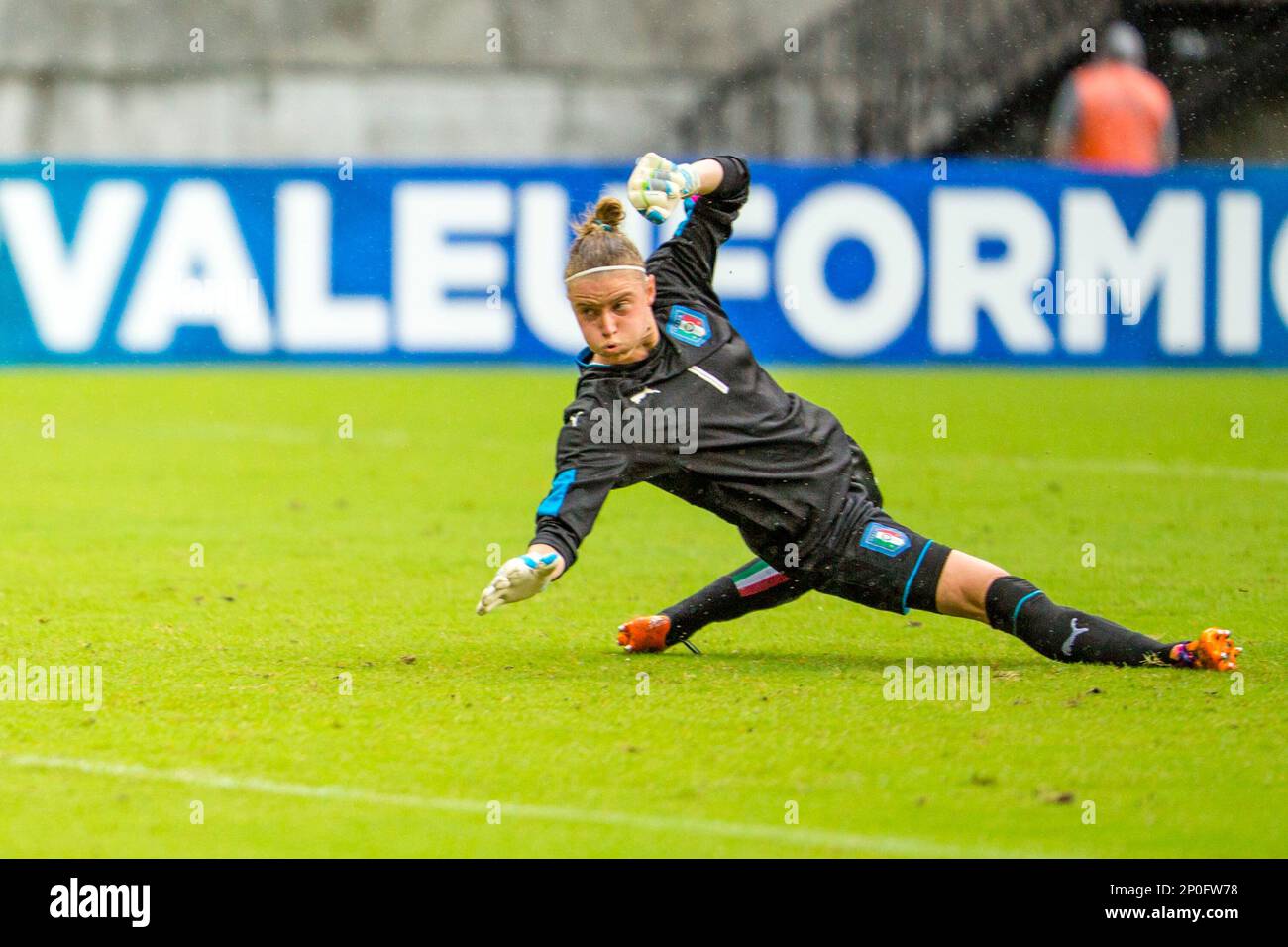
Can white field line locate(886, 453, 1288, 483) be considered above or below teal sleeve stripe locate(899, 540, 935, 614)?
above

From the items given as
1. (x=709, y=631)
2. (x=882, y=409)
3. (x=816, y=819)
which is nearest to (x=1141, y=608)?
(x=709, y=631)

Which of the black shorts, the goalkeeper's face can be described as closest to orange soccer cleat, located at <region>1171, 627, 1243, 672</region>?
the black shorts

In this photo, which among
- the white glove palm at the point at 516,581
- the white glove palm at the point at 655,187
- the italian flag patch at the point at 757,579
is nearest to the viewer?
the white glove palm at the point at 516,581

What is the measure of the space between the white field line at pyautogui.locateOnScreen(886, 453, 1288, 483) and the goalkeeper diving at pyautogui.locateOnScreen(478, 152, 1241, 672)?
204 inches

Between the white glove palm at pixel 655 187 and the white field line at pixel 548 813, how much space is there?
1.78 m

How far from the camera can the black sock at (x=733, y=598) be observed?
6.22 m

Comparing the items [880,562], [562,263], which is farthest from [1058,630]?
[562,263]

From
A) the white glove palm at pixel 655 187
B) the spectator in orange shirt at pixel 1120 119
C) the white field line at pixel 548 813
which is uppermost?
the spectator in orange shirt at pixel 1120 119

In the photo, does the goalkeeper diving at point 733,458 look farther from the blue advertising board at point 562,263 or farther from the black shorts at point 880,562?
the blue advertising board at point 562,263

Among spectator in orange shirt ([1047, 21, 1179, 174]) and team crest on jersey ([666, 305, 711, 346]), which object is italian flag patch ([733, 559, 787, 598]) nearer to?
team crest on jersey ([666, 305, 711, 346])

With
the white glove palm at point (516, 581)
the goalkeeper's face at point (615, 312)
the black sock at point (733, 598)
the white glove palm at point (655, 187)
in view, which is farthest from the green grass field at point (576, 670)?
the white glove palm at point (655, 187)

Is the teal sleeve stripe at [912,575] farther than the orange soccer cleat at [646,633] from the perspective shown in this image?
No

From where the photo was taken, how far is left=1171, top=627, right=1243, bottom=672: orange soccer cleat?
5727 mm

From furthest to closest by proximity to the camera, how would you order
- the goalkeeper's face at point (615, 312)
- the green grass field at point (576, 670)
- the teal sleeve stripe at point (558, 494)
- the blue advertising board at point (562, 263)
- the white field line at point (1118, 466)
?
1. the blue advertising board at point (562, 263)
2. the white field line at point (1118, 466)
3. the goalkeeper's face at point (615, 312)
4. the teal sleeve stripe at point (558, 494)
5. the green grass field at point (576, 670)
